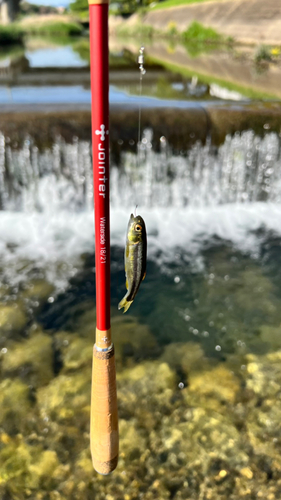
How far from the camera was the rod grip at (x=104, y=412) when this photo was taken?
2.76 metres

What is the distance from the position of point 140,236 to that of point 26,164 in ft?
21.5

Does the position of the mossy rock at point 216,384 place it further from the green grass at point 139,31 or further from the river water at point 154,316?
the green grass at point 139,31

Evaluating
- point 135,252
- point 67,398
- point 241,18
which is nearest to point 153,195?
point 67,398

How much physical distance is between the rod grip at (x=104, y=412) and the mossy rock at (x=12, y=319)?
2.87 meters

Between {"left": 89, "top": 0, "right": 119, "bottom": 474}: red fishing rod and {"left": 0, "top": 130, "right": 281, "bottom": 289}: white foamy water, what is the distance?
4.80 meters

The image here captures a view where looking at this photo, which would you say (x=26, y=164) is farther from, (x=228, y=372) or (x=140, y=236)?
(x=140, y=236)

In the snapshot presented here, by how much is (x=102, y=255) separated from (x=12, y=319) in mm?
3734

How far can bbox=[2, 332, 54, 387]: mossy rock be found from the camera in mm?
4728

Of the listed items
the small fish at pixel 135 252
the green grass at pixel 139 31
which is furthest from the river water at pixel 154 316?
the green grass at pixel 139 31

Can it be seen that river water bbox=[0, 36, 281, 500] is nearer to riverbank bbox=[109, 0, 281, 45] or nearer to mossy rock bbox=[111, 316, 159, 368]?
mossy rock bbox=[111, 316, 159, 368]

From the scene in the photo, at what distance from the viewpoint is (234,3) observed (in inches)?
1356

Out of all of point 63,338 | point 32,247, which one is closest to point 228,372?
point 63,338

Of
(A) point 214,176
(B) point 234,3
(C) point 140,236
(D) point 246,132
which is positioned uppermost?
(B) point 234,3

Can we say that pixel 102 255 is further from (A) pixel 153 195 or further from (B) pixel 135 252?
(A) pixel 153 195
